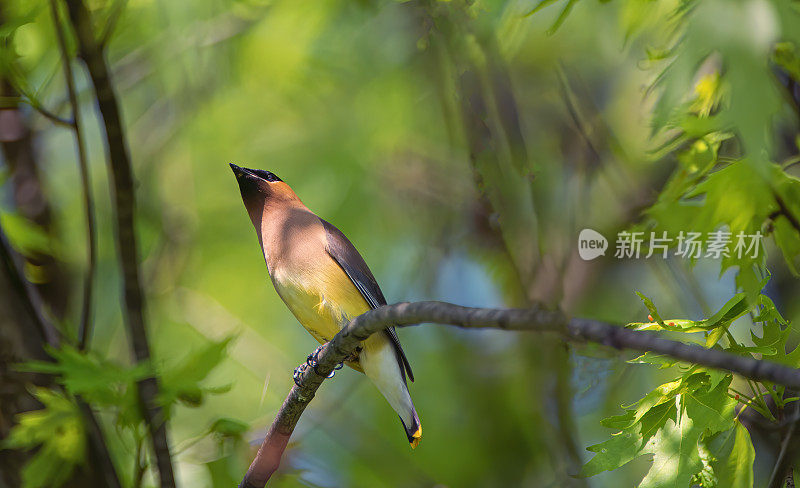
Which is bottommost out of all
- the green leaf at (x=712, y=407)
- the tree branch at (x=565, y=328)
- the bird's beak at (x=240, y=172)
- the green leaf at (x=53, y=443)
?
the green leaf at (x=53, y=443)

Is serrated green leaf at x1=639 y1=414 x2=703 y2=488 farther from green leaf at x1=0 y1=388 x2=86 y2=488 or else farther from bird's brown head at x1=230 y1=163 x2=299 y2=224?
green leaf at x1=0 y1=388 x2=86 y2=488

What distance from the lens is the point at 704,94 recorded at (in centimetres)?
306

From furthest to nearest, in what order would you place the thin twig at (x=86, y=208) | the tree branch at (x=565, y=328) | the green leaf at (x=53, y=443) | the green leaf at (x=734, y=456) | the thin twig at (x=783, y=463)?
the green leaf at (x=53, y=443) → the thin twig at (x=86, y=208) → the green leaf at (x=734, y=456) → the thin twig at (x=783, y=463) → the tree branch at (x=565, y=328)

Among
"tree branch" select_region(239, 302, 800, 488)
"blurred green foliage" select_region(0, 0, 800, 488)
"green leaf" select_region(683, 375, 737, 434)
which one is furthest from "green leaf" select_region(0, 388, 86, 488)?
"green leaf" select_region(683, 375, 737, 434)

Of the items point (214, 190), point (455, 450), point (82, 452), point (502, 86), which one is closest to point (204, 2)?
point (214, 190)

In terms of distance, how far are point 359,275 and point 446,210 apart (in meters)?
1.66

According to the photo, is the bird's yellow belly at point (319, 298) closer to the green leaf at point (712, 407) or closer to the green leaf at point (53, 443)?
the green leaf at point (53, 443)

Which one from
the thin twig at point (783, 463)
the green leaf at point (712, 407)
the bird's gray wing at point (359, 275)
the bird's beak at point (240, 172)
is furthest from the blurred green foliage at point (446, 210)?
the bird's beak at point (240, 172)

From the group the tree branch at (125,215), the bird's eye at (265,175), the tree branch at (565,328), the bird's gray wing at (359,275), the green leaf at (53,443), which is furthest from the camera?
the bird's eye at (265,175)

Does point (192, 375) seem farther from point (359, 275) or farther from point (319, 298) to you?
point (359, 275)

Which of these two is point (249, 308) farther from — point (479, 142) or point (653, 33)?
point (653, 33)

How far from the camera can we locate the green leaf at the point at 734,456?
7.77ft

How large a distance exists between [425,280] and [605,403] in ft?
4.00

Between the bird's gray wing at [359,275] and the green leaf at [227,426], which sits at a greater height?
the bird's gray wing at [359,275]
